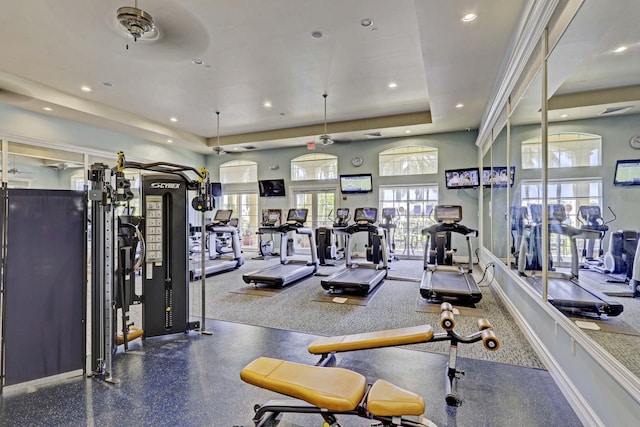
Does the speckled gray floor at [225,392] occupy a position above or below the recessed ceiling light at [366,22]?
below

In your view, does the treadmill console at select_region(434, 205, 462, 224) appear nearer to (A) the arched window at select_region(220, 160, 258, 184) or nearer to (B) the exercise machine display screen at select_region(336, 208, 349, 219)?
(B) the exercise machine display screen at select_region(336, 208, 349, 219)

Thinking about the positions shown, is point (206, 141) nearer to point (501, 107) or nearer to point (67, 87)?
point (67, 87)

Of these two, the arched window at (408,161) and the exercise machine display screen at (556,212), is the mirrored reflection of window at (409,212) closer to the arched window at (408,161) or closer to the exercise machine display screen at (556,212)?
the arched window at (408,161)

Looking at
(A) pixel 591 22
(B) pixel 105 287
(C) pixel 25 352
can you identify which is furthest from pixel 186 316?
(A) pixel 591 22

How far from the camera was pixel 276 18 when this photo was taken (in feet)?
13.0

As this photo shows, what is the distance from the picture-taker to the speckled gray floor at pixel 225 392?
7.00 ft

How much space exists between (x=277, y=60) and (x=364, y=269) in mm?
4292

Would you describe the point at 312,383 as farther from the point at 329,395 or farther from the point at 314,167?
the point at 314,167

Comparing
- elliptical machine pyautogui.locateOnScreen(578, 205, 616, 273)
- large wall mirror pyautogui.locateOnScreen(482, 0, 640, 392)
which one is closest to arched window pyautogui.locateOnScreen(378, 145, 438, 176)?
large wall mirror pyautogui.locateOnScreen(482, 0, 640, 392)

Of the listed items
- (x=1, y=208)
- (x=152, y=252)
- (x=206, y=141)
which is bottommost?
(x=152, y=252)

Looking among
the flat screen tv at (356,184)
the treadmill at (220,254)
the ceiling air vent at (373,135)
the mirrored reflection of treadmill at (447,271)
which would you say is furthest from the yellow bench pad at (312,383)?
the flat screen tv at (356,184)

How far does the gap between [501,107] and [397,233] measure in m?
5.20

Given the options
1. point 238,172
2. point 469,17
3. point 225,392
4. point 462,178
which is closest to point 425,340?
point 225,392

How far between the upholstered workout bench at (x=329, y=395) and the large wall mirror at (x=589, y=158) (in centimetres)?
119
